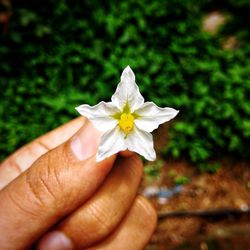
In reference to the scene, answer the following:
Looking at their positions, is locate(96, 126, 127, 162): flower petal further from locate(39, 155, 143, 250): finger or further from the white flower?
locate(39, 155, 143, 250): finger

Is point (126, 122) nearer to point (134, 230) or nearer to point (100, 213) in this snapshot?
point (100, 213)

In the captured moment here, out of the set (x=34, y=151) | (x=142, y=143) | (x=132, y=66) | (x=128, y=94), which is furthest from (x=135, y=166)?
(x=132, y=66)

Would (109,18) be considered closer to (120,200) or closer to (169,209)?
(169,209)

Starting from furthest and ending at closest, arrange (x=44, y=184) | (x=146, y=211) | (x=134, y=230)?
1. (x=146, y=211)
2. (x=134, y=230)
3. (x=44, y=184)

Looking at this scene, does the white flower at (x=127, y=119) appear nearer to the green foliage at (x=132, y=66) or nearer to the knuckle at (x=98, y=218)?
the knuckle at (x=98, y=218)

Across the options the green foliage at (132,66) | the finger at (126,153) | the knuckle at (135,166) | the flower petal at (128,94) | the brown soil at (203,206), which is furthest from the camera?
the green foliage at (132,66)

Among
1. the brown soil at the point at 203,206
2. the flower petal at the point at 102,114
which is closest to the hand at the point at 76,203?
the flower petal at the point at 102,114

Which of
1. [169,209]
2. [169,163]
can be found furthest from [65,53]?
[169,209]

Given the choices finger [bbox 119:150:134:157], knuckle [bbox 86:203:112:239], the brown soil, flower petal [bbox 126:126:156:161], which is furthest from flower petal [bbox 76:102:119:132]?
the brown soil
